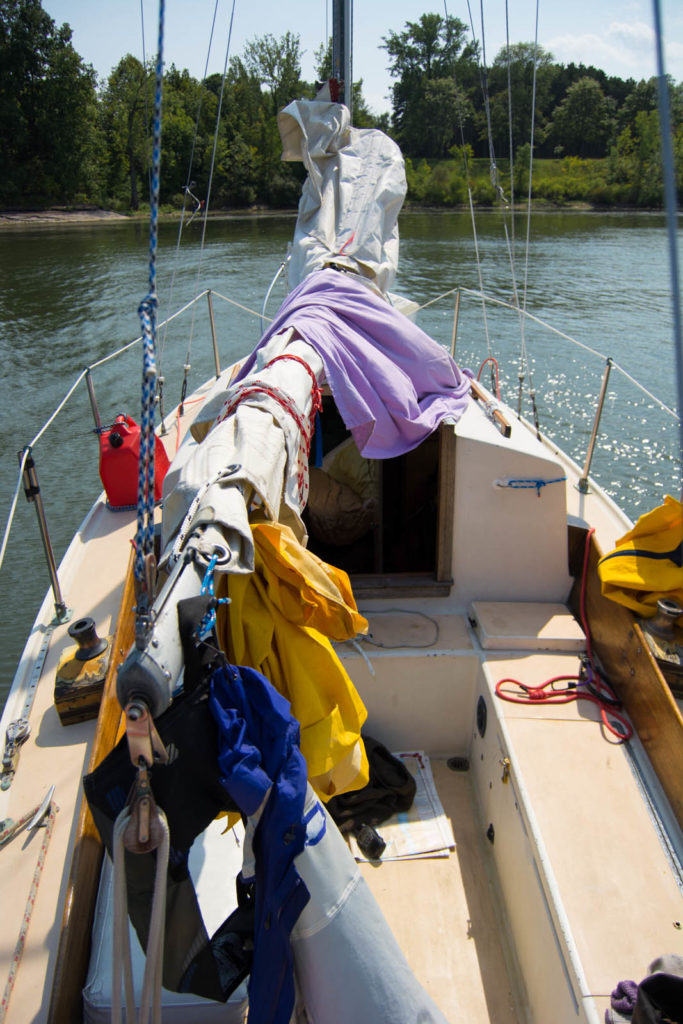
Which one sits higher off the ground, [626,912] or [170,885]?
[170,885]

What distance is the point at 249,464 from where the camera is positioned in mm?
1630

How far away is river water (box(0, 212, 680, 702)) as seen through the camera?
6.98 meters

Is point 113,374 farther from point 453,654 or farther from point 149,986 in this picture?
point 149,986

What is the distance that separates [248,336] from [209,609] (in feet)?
35.7

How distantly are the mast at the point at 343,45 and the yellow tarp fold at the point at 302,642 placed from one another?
4644 mm

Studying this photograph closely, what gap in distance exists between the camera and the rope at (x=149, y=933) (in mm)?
893

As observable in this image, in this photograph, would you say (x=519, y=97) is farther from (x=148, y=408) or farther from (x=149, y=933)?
(x=149, y=933)

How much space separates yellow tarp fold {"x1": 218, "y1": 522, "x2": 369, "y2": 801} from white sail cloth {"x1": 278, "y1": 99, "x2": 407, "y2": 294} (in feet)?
10.5

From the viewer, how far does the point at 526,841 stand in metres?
2.18

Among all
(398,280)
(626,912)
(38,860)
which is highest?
(398,280)

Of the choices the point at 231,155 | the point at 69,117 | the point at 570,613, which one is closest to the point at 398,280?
the point at 570,613

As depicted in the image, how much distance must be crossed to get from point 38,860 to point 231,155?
3593 centimetres

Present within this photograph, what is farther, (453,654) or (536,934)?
(453,654)

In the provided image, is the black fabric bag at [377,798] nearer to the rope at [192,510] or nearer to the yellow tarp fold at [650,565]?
the yellow tarp fold at [650,565]
